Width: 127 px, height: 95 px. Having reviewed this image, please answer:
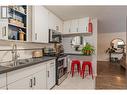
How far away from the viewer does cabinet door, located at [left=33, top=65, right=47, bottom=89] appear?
2511 mm

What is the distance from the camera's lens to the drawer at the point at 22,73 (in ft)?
5.90

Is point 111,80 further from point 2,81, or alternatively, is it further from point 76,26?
point 2,81

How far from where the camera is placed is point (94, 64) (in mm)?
5215

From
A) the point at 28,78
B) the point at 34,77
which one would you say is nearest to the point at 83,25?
the point at 34,77

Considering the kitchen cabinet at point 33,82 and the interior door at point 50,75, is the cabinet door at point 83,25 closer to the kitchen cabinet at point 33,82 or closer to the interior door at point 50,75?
the interior door at point 50,75

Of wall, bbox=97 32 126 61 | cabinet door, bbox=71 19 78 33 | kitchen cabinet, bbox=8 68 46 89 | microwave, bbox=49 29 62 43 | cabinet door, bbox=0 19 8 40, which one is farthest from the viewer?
wall, bbox=97 32 126 61

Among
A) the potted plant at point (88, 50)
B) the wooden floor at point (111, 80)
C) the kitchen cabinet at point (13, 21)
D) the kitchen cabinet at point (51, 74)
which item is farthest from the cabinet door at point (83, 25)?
the kitchen cabinet at point (13, 21)

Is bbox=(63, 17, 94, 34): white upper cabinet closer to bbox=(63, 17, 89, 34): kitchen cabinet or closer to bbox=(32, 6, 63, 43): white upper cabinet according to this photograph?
bbox=(63, 17, 89, 34): kitchen cabinet

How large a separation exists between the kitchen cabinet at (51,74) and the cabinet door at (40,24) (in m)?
0.68

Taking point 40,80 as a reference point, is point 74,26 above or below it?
above

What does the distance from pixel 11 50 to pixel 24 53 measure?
48cm

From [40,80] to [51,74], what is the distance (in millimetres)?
684

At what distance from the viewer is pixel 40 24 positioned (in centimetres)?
346

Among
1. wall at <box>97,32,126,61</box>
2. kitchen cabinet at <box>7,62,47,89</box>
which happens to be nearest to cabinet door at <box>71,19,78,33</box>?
kitchen cabinet at <box>7,62,47,89</box>
